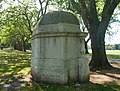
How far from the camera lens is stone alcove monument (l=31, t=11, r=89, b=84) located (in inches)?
346

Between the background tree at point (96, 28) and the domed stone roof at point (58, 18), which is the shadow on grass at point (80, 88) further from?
the background tree at point (96, 28)

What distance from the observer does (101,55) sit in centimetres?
1359

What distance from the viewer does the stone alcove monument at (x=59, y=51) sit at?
878cm

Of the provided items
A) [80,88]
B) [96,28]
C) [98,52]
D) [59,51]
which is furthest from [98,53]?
[80,88]

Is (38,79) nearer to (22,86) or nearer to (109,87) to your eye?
(22,86)

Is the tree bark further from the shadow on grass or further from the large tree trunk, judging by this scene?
the shadow on grass

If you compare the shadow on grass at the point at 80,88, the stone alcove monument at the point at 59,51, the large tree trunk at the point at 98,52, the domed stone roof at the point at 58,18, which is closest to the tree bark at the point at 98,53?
the large tree trunk at the point at 98,52

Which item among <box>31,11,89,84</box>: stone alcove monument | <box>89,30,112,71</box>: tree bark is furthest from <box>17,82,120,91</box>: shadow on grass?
<box>89,30,112,71</box>: tree bark

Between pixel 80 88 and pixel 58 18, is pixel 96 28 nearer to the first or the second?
pixel 58 18

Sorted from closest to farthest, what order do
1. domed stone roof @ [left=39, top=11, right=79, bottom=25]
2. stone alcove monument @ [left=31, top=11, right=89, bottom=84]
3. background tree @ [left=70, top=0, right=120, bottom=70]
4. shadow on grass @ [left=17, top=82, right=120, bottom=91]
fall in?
shadow on grass @ [left=17, top=82, right=120, bottom=91] → stone alcove monument @ [left=31, top=11, right=89, bottom=84] → domed stone roof @ [left=39, top=11, right=79, bottom=25] → background tree @ [left=70, top=0, right=120, bottom=70]

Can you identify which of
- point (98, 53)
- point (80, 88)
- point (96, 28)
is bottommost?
point (80, 88)

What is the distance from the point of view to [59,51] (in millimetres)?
8820

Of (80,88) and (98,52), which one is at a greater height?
(98,52)

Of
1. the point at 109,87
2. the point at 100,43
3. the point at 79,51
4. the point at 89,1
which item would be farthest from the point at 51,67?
the point at 89,1
